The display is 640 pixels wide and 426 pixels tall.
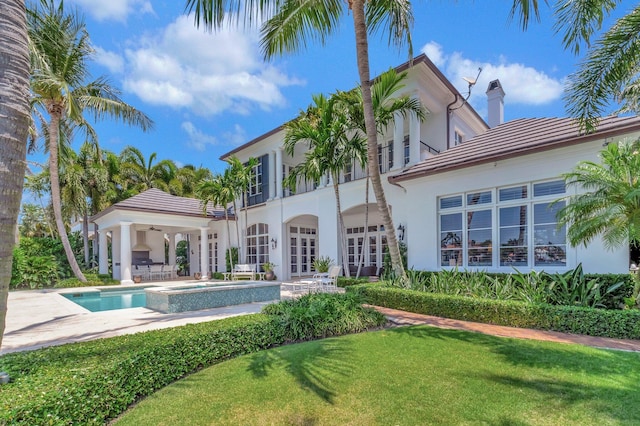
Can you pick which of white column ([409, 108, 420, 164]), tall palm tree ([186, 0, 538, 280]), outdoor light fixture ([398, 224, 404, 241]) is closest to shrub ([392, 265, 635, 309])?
tall palm tree ([186, 0, 538, 280])

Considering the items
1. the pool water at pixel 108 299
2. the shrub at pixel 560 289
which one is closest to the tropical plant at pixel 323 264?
the shrub at pixel 560 289

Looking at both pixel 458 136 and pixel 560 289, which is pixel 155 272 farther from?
pixel 560 289

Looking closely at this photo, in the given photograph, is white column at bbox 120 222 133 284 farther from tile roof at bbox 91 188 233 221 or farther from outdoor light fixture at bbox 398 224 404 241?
outdoor light fixture at bbox 398 224 404 241

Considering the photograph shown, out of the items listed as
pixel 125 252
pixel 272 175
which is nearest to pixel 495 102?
pixel 272 175

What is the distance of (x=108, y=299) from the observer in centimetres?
1461

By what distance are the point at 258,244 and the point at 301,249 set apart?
294 centimetres

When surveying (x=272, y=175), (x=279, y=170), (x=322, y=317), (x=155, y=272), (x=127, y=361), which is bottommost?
(x=155, y=272)

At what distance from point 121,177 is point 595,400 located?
30.0 metres

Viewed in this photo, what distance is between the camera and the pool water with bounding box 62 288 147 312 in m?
12.6

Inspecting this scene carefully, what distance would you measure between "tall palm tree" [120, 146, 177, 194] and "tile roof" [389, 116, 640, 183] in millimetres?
23943

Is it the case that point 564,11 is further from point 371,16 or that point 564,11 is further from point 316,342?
point 316,342

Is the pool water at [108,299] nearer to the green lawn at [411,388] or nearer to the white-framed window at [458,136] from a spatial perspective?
the green lawn at [411,388]

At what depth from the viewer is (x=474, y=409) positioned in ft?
12.2

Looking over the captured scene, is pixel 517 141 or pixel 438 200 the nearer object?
pixel 517 141
